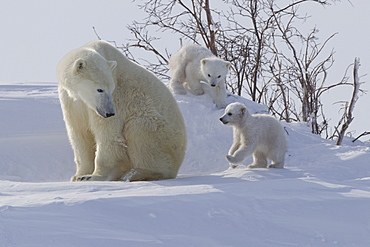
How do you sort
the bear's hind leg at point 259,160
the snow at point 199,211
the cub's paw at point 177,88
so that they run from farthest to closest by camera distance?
the cub's paw at point 177,88, the bear's hind leg at point 259,160, the snow at point 199,211

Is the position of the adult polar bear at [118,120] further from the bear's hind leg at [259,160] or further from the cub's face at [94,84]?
the bear's hind leg at [259,160]

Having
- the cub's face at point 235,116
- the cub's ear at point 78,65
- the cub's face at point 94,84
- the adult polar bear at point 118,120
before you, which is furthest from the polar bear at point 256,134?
the cub's ear at point 78,65

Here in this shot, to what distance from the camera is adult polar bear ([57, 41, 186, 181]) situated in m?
5.01

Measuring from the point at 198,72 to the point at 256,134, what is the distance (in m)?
2.95

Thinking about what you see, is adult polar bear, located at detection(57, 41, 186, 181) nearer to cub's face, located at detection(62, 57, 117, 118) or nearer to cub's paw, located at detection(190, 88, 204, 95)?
cub's face, located at detection(62, 57, 117, 118)

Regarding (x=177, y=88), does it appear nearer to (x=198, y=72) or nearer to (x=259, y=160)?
(x=198, y=72)

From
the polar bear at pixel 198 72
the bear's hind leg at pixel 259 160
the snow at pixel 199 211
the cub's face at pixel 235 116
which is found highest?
the polar bear at pixel 198 72

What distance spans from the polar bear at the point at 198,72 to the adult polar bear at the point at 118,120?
8.43ft

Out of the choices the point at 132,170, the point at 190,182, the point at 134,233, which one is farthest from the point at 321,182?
the point at 134,233

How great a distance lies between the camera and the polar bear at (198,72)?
8.18 metres

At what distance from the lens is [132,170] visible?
538 cm

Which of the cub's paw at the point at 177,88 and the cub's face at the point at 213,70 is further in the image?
the cub's paw at the point at 177,88

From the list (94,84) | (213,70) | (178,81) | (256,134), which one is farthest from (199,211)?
(178,81)

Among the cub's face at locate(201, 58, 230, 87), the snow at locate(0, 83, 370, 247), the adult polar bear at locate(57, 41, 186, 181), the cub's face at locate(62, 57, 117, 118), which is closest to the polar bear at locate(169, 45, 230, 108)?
the cub's face at locate(201, 58, 230, 87)
